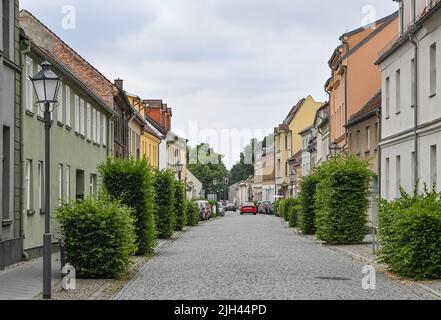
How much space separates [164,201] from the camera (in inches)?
1244

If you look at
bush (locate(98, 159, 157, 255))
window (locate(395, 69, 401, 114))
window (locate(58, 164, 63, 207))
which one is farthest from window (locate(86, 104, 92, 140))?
window (locate(395, 69, 401, 114))

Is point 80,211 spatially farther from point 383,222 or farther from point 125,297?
point 383,222

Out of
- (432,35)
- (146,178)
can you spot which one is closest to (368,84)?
(432,35)

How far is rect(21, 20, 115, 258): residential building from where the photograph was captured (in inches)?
872

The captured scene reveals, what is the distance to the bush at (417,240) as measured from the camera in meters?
15.9

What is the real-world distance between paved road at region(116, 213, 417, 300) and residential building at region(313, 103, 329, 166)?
95.6 feet

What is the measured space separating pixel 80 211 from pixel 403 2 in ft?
61.3

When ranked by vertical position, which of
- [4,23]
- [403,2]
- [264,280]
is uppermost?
[403,2]

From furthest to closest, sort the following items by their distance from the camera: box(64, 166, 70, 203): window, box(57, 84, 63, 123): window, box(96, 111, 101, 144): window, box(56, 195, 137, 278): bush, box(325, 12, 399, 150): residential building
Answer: box(325, 12, 399, 150): residential building → box(96, 111, 101, 144): window → box(64, 166, 70, 203): window → box(57, 84, 63, 123): window → box(56, 195, 137, 278): bush

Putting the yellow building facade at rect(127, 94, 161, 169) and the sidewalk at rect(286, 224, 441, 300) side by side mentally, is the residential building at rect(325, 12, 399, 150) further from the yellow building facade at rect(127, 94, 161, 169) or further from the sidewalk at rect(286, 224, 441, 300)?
the yellow building facade at rect(127, 94, 161, 169)

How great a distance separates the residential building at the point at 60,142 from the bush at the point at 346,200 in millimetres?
7826

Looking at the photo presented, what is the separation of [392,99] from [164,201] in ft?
30.6

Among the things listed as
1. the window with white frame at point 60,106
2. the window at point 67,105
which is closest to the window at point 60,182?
the window with white frame at point 60,106

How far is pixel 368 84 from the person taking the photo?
42344 millimetres
